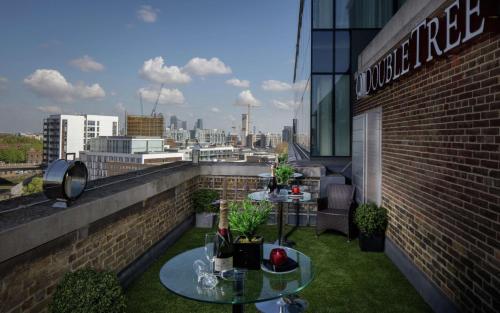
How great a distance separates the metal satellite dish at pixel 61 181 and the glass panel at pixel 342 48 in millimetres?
9063

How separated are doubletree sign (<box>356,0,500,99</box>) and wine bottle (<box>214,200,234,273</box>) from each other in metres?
2.54

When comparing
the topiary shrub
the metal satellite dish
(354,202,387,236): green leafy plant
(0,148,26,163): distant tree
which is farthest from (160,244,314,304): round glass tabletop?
(0,148,26,163): distant tree

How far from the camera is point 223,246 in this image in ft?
7.82

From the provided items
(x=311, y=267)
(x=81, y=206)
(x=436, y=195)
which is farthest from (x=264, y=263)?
(x=436, y=195)

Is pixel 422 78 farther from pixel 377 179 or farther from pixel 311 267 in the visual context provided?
pixel 311 267

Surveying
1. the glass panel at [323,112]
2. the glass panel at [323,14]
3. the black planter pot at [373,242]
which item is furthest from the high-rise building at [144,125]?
the black planter pot at [373,242]

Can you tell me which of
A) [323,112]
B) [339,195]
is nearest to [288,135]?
[323,112]

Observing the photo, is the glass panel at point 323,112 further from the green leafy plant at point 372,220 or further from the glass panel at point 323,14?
the green leafy plant at point 372,220

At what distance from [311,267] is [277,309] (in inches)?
55.4

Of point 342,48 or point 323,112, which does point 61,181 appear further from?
point 342,48

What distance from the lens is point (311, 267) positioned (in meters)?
2.57

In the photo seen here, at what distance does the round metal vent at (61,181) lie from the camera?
293cm

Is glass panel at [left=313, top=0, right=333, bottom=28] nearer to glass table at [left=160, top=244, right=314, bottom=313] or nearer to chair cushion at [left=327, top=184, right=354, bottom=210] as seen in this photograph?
chair cushion at [left=327, top=184, right=354, bottom=210]

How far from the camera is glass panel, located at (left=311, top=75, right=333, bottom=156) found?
10.6 metres
